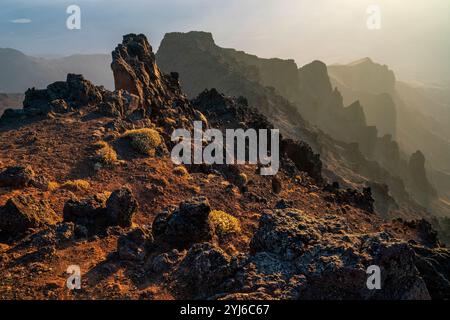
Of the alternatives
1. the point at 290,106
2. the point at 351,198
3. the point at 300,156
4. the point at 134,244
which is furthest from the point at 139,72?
the point at 290,106

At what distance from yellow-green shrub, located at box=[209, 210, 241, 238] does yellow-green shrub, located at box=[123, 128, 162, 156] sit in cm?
943

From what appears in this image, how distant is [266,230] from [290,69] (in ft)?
610

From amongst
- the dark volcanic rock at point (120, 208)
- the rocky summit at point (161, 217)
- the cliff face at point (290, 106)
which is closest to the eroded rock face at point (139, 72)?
→ the rocky summit at point (161, 217)

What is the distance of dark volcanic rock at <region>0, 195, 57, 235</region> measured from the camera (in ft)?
55.6

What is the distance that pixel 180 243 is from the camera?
17.4 m

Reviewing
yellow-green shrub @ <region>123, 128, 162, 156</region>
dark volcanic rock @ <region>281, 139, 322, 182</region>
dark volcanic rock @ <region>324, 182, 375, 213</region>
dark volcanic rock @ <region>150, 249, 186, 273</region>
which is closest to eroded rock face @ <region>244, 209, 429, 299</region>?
dark volcanic rock @ <region>150, 249, 186, 273</region>

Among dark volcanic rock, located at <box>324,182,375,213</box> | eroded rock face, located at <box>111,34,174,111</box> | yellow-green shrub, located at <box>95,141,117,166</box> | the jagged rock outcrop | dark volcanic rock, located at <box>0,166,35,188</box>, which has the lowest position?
the jagged rock outcrop

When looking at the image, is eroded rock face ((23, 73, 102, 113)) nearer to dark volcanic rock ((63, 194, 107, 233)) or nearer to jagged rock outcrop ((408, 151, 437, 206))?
dark volcanic rock ((63, 194, 107, 233))

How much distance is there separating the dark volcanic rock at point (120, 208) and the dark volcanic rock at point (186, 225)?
2.19 meters

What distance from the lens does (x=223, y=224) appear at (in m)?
21.0

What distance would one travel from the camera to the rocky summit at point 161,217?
42.4 ft

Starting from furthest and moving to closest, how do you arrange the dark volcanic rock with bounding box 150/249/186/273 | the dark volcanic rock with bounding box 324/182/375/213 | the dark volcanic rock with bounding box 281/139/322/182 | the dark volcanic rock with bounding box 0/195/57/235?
the dark volcanic rock with bounding box 281/139/322/182, the dark volcanic rock with bounding box 324/182/375/213, the dark volcanic rock with bounding box 0/195/57/235, the dark volcanic rock with bounding box 150/249/186/273

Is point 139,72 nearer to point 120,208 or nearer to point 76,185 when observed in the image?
point 76,185

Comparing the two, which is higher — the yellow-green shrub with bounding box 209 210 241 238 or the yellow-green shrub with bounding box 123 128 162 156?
the yellow-green shrub with bounding box 123 128 162 156
